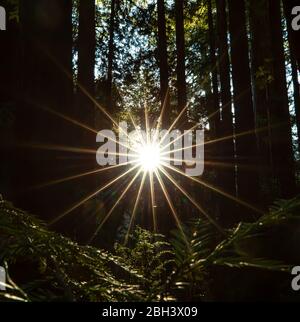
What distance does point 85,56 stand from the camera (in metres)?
10.2

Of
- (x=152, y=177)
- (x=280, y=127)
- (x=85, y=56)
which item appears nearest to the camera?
(x=280, y=127)

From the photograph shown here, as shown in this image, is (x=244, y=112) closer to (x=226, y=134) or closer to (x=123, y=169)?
(x=226, y=134)

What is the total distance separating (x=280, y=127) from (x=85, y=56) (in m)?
5.11

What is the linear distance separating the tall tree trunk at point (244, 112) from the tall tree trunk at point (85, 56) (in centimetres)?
351

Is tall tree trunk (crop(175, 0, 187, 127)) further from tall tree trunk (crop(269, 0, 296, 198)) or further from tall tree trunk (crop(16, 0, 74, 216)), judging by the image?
tall tree trunk (crop(16, 0, 74, 216))

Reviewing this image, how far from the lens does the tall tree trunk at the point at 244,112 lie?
30.5 feet

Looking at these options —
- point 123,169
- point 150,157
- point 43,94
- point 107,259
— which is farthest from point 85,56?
point 123,169

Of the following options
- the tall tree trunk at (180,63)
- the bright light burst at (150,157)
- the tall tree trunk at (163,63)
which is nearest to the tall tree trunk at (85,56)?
the tall tree trunk at (163,63)

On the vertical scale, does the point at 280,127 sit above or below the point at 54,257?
above

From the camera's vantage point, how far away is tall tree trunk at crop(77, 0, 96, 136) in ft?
32.8

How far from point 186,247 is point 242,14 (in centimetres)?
983

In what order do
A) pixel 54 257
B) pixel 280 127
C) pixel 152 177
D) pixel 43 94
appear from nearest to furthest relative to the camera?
pixel 54 257
pixel 43 94
pixel 280 127
pixel 152 177

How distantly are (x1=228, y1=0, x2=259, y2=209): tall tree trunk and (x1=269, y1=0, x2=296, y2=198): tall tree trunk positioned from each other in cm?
59

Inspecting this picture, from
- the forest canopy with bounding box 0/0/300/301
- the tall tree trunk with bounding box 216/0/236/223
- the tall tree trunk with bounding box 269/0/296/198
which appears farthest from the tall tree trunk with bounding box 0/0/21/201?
the tall tree trunk with bounding box 216/0/236/223
